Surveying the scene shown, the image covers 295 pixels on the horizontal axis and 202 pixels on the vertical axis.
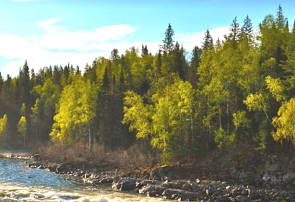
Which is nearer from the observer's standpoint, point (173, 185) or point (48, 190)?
point (48, 190)

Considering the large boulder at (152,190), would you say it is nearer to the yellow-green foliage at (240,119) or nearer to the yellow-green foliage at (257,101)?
the yellow-green foliage at (240,119)


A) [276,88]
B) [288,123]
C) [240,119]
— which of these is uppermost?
[276,88]

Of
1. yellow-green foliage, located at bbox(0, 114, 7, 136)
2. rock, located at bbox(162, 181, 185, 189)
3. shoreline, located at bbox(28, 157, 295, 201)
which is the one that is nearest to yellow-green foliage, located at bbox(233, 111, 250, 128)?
shoreline, located at bbox(28, 157, 295, 201)

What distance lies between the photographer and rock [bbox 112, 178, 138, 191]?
39.7m

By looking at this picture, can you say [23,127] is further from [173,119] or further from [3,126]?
[173,119]

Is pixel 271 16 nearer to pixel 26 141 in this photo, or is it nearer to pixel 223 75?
pixel 223 75

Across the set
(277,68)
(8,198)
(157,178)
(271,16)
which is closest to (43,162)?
(157,178)

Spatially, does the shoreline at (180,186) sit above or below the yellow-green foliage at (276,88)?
below

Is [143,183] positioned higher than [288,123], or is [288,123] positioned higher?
[288,123]

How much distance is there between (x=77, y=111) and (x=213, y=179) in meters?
30.3

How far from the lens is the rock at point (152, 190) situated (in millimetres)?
37031

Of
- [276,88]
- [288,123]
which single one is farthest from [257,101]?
[288,123]

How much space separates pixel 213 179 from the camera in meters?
42.0

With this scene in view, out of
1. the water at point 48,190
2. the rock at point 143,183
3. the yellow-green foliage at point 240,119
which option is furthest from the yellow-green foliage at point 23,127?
the yellow-green foliage at point 240,119
